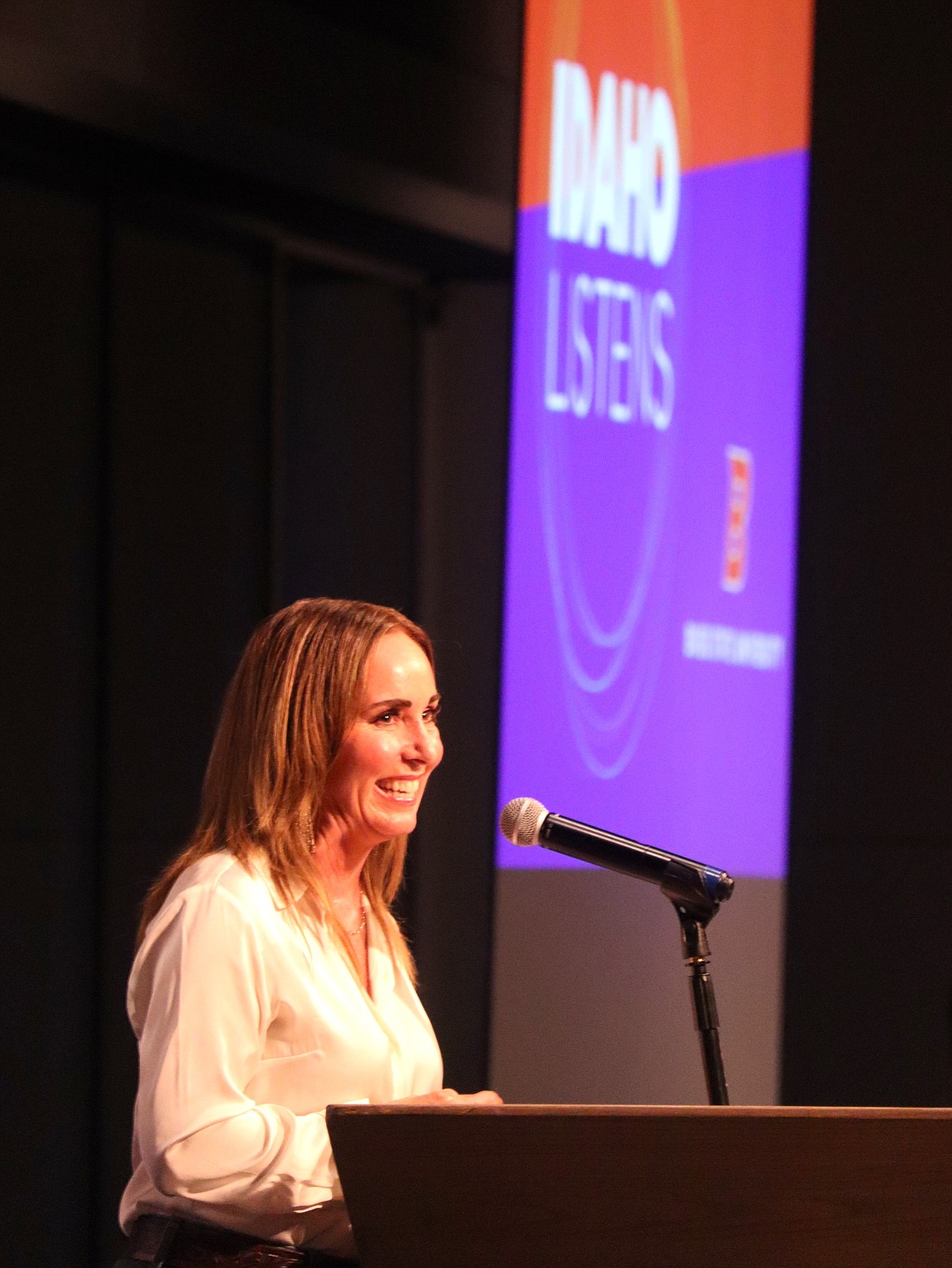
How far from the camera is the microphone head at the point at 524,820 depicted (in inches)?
61.5

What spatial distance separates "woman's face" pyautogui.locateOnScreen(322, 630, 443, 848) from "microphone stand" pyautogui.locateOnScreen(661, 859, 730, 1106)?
12.7 inches

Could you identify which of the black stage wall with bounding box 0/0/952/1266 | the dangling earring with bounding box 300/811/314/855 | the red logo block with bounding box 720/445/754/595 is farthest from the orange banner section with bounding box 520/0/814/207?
the dangling earring with bounding box 300/811/314/855

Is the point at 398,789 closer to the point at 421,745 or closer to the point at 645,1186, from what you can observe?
the point at 421,745

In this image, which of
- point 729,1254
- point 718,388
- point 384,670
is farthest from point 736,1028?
point 729,1254

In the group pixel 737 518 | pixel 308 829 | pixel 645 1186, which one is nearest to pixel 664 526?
pixel 737 518

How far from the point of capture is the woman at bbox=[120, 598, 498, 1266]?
57.4 inches

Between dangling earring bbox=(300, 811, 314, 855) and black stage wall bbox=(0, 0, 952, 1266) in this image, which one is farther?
black stage wall bbox=(0, 0, 952, 1266)

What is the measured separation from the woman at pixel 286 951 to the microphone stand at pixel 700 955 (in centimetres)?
23

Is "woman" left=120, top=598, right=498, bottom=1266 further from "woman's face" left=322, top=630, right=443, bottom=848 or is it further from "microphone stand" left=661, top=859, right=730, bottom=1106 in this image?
"microphone stand" left=661, top=859, right=730, bottom=1106

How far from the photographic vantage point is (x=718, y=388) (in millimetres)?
3336

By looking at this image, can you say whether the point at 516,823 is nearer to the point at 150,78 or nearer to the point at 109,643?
the point at 109,643

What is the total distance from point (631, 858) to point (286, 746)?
0.40 metres

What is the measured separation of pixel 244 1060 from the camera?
149 centimetres

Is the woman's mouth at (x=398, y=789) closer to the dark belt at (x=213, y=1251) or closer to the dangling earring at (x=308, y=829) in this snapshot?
the dangling earring at (x=308, y=829)
